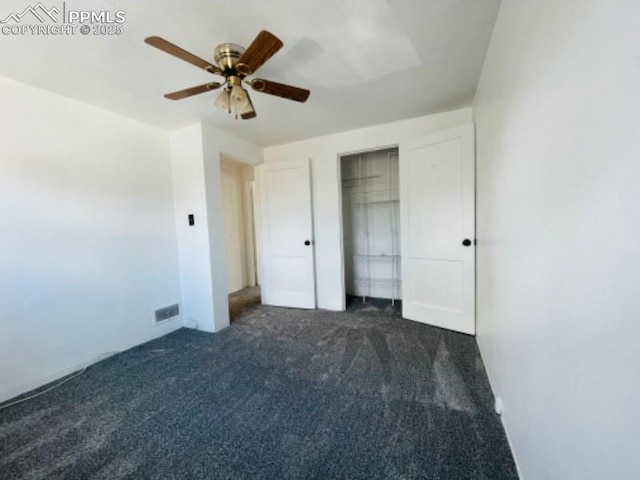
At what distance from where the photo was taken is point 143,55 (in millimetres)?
1684

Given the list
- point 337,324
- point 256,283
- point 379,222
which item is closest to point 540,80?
point 337,324

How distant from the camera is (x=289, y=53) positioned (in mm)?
1718

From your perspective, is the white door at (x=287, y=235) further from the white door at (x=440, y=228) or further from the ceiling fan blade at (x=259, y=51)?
the ceiling fan blade at (x=259, y=51)

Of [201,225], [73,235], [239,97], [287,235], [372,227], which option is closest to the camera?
[239,97]

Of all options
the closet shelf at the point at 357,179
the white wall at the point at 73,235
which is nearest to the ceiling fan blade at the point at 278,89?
the white wall at the point at 73,235

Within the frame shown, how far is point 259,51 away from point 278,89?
1.10 feet

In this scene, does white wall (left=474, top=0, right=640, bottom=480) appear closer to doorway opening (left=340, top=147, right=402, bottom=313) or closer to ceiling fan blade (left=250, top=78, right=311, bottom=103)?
ceiling fan blade (left=250, top=78, right=311, bottom=103)

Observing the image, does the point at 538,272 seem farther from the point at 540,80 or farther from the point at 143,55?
the point at 143,55

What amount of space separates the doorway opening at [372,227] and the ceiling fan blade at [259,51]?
7.88 ft

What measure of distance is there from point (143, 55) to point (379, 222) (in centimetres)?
324

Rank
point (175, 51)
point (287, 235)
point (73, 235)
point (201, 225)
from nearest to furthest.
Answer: point (175, 51), point (73, 235), point (201, 225), point (287, 235)

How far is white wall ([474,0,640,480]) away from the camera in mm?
504

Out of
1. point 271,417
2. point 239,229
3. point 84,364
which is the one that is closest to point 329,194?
point 239,229

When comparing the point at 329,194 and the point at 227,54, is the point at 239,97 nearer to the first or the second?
the point at 227,54
